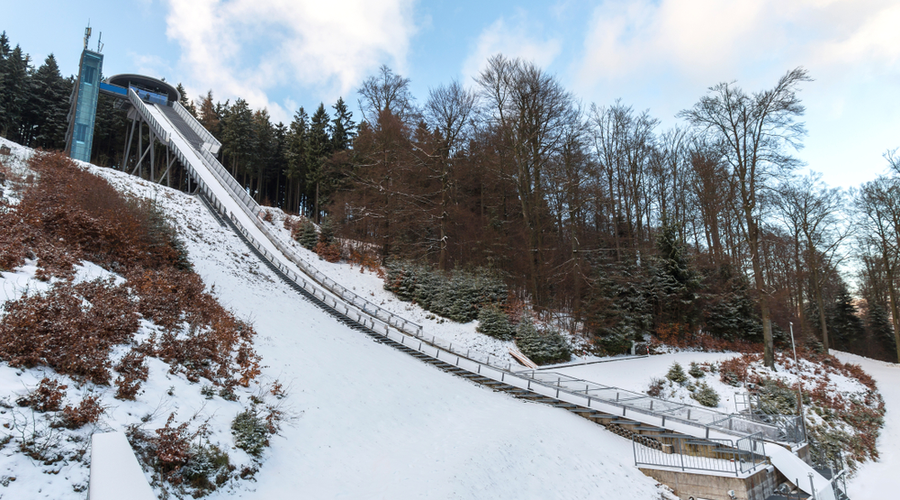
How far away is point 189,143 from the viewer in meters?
40.0

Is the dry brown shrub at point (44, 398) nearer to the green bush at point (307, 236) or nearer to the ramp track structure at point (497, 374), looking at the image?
the ramp track structure at point (497, 374)

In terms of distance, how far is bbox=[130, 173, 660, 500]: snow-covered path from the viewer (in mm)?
7781

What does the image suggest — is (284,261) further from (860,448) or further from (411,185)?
(860,448)

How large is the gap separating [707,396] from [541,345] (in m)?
6.71

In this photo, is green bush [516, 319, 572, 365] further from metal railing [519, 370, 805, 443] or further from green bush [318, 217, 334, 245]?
green bush [318, 217, 334, 245]

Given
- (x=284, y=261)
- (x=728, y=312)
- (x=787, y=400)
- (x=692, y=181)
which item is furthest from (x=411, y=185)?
(x=787, y=400)

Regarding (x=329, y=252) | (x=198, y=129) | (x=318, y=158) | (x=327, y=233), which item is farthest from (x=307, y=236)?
(x=198, y=129)

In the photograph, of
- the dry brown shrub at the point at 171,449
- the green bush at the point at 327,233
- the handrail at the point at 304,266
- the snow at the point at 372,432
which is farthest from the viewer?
the green bush at the point at 327,233

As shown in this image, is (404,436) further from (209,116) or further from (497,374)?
(209,116)

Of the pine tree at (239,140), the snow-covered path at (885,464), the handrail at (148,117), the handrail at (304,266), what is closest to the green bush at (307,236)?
the handrail at (304,266)

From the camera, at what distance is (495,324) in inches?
837

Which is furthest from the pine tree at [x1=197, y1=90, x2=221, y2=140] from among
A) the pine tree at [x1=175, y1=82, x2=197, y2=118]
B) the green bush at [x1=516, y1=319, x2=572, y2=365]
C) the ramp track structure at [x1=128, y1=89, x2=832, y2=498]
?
the green bush at [x1=516, y1=319, x2=572, y2=365]

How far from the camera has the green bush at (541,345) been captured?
64.5 feet

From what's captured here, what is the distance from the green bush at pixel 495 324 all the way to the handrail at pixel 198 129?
34111 millimetres
